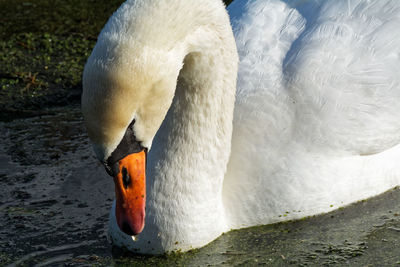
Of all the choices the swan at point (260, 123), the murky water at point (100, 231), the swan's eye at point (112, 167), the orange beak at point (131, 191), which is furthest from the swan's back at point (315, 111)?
the swan's eye at point (112, 167)

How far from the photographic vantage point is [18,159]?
5.62 metres

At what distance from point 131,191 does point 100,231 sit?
1006 mm

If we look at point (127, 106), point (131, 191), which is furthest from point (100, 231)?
point (127, 106)

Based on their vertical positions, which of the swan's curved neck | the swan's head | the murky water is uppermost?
the swan's head

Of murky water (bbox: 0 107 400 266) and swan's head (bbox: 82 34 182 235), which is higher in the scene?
swan's head (bbox: 82 34 182 235)

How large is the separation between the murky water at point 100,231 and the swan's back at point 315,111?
16cm

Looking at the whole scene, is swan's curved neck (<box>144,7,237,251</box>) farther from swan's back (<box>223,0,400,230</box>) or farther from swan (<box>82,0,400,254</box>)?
swan's back (<box>223,0,400,230</box>)

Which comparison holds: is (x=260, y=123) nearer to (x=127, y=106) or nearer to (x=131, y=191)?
(x=131, y=191)

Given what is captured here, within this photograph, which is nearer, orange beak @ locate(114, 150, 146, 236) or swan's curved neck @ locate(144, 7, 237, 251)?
orange beak @ locate(114, 150, 146, 236)

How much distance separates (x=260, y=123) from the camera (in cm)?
467

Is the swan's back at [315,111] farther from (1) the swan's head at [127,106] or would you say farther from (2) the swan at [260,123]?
(1) the swan's head at [127,106]

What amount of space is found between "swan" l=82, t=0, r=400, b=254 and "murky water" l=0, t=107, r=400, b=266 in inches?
3.5

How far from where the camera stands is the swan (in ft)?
12.5

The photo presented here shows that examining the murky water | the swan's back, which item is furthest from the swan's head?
the swan's back
